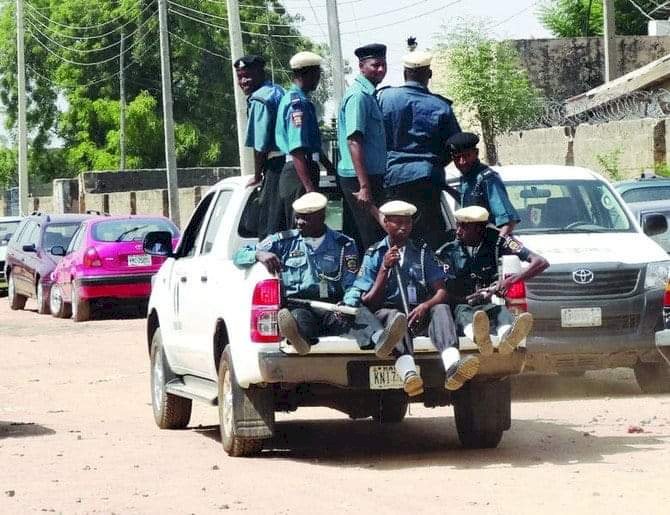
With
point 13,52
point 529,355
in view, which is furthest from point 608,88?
point 13,52

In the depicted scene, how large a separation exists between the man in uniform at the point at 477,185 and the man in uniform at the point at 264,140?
1.17 meters

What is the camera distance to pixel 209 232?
507 inches

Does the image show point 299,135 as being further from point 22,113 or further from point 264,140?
point 22,113

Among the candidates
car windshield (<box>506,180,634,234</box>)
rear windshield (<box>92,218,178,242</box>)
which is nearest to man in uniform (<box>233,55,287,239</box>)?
car windshield (<box>506,180,634,234</box>)

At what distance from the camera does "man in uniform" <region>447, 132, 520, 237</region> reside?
465 inches

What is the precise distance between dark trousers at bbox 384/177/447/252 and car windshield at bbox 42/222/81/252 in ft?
63.5

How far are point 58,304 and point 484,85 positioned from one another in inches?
866

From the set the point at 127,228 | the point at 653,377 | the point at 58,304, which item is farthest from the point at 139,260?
the point at 653,377

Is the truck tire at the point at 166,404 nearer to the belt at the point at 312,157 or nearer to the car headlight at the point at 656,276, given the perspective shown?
the belt at the point at 312,157

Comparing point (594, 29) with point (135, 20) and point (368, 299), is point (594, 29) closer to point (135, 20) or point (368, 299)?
point (135, 20)

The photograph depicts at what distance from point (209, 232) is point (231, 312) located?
1.58 m

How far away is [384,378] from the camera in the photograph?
1094cm

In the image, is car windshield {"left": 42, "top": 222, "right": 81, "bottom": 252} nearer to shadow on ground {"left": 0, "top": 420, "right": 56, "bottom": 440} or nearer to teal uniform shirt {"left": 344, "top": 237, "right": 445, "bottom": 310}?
shadow on ground {"left": 0, "top": 420, "right": 56, "bottom": 440}

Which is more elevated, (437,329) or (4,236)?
(4,236)
